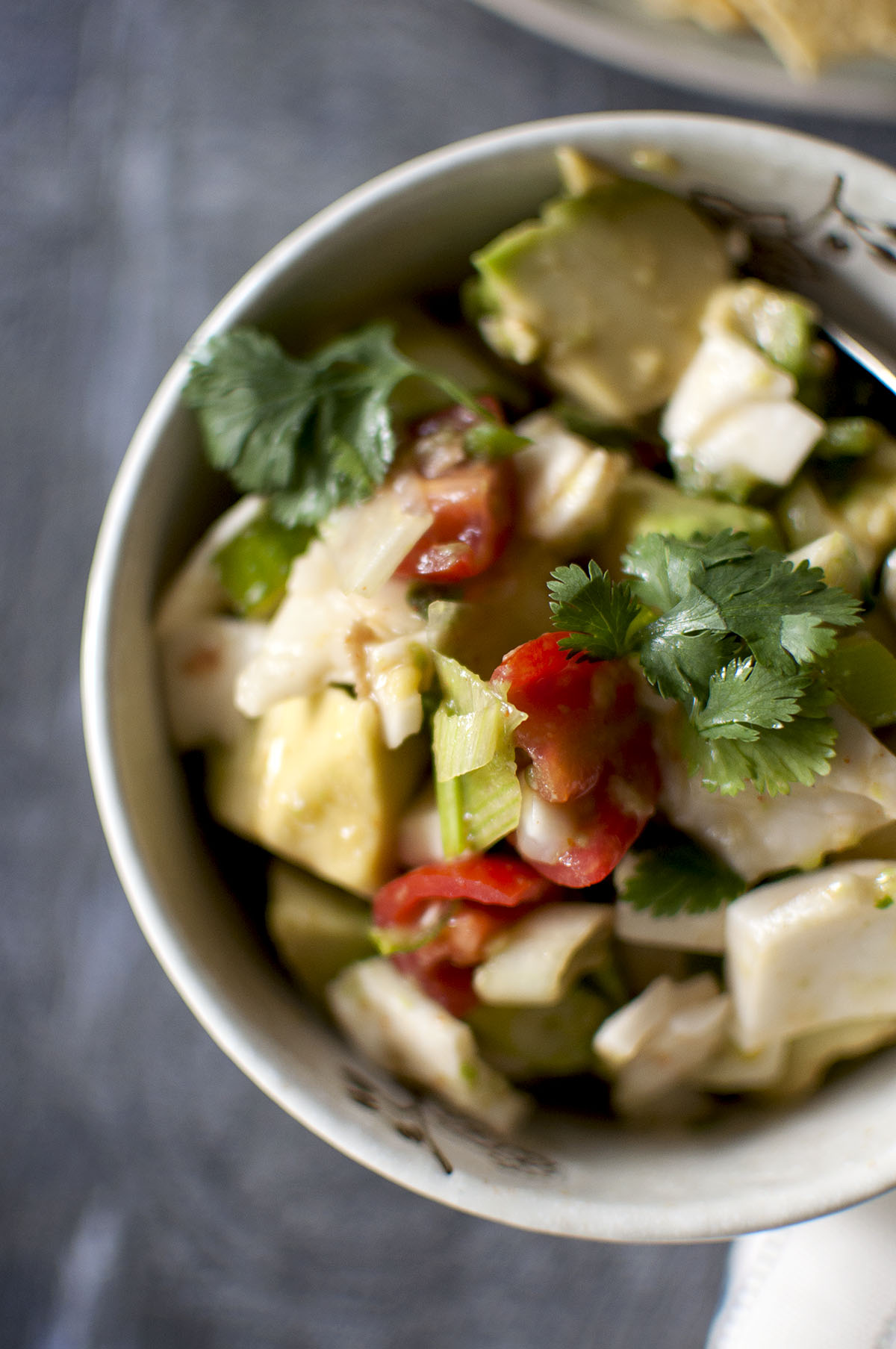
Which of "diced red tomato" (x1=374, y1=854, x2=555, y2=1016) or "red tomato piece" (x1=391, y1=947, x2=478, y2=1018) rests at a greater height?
"diced red tomato" (x1=374, y1=854, x2=555, y2=1016)

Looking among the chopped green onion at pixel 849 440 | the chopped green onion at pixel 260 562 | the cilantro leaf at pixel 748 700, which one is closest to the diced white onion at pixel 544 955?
the cilantro leaf at pixel 748 700

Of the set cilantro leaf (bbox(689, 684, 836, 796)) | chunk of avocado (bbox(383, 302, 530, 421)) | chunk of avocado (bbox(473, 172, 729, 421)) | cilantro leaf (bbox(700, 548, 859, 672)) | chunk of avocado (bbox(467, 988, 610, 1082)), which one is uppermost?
chunk of avocado (bbox(473, 172, 729, 421))

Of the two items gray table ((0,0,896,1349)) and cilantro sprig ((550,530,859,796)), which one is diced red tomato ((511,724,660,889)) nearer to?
cilantro sprig ((550,530,859,796))

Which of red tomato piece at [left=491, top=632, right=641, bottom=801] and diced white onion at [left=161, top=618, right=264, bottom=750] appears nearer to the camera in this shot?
red tomato piece at [left=491, top=632, right=641, bottom=801]

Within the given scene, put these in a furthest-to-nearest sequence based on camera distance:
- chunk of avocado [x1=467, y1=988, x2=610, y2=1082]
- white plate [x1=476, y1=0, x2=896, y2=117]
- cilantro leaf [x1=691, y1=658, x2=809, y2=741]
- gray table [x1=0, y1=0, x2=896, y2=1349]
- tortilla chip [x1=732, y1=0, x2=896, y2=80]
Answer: gray table [x1=0, y1=0, x2=896, y2=1349] → white plate [x1=476, y1=0, x2=896, y2=117] → tortilla chip [x1=732, y1=0, x2=896, y2=80] → chunk of avocado [x1=467, y1=988, x2=610, y2=1082] → cilantro leaf [x1=691, y1=658, x2=809, y2=741]

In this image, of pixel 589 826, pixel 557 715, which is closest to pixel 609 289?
pixel 557 715

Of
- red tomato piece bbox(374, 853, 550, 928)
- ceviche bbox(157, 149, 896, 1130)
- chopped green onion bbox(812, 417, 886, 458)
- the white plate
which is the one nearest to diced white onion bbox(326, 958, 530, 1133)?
ceviche bbox(157, 149, 896, 1130)
